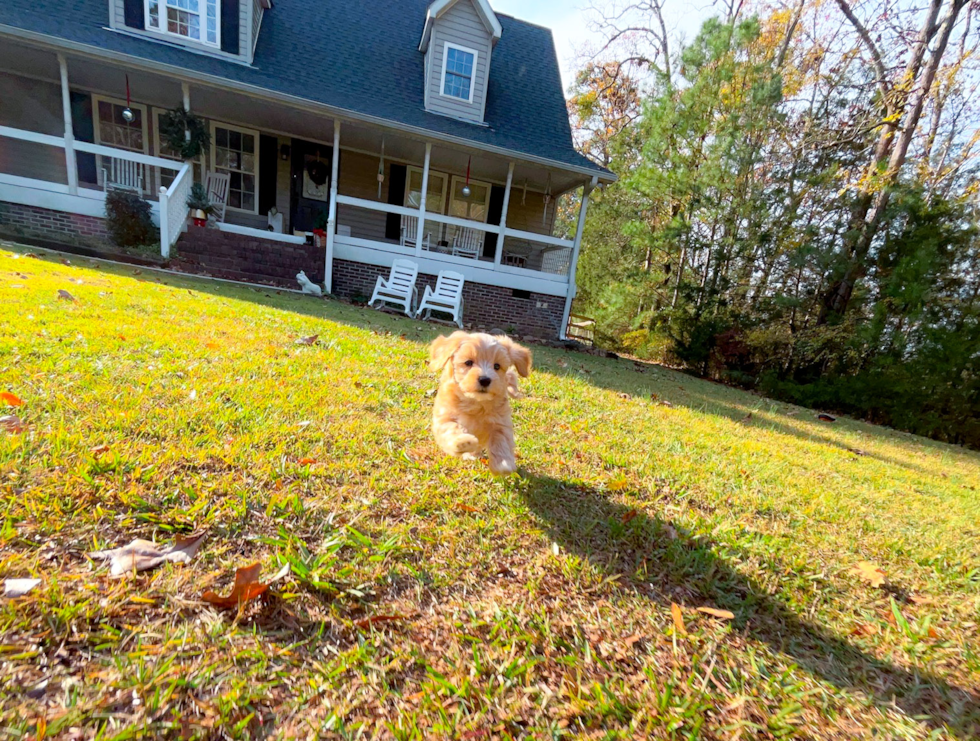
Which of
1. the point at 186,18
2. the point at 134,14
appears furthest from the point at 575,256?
the point at 134,14

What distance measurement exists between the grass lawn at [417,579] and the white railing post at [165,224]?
22.0 feet

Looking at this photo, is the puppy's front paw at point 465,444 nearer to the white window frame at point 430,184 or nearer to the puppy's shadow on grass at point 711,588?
the puppy's shadow on grass at point 711,588

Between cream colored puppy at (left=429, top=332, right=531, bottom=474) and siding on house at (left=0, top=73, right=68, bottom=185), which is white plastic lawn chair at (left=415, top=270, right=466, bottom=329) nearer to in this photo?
cream colored puppy at (left=429, top=332, right=531, bottom=474)

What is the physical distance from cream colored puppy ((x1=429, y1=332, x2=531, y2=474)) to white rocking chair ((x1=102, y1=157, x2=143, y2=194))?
43.3ft

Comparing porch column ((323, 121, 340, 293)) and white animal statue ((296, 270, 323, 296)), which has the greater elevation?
porch column ((323, 121, 340, 293))

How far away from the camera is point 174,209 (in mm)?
9734

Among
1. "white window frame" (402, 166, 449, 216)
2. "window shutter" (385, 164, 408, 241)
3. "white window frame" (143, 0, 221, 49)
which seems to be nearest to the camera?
"white window frame" (143, 0, 221, 49)

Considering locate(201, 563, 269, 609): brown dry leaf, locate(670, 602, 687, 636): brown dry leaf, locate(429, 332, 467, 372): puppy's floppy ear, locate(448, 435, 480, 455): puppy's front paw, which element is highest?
locate(429, 332, 467, 372): puppy's floppy ear

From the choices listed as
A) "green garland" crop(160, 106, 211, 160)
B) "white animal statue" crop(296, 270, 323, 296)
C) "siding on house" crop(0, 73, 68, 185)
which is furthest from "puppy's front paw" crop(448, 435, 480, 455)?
"siding on house" crop(0, 73, 68, 185)

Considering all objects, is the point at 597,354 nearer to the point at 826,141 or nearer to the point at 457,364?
the point at 826,141

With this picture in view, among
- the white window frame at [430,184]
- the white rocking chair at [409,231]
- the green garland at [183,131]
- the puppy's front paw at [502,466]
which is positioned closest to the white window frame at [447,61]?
the white window frame at [430,184]

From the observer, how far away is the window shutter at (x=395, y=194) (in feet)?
45.9

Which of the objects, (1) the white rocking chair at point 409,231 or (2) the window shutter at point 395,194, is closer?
(1) the white rocking chair at point 409,231

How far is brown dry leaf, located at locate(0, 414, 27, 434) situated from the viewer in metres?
2.09
